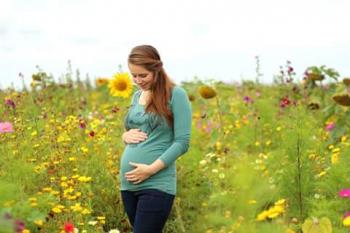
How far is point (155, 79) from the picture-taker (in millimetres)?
3043

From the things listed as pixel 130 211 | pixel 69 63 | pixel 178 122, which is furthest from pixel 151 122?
pixel 69 63

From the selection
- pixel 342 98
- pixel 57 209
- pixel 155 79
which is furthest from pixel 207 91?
pixel 155 79

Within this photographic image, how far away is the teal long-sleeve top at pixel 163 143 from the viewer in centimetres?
301

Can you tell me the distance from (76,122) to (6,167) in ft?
3.51

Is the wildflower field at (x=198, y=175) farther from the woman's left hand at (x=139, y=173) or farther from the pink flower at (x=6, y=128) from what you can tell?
the woman's left hand at (x=139, y=173)

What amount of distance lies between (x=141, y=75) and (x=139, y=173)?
450 mm

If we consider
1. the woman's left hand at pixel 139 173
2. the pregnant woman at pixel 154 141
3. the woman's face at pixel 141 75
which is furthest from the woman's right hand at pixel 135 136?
the woman's face at pixel 141 75

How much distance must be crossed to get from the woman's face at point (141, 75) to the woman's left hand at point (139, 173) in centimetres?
38

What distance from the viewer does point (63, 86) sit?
7.88m

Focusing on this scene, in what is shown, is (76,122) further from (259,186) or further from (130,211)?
(259,186)

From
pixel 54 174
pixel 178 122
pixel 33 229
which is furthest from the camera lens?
pixel 54 174

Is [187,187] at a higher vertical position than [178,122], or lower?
lower

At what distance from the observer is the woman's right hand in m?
3.11

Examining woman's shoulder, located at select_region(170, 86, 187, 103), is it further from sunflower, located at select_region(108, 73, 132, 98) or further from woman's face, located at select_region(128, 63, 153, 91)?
sunflower, located at select_region(108, 73, 132, 98)
